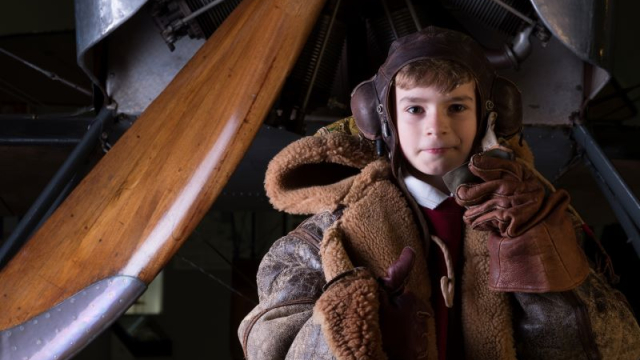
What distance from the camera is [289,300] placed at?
48.4 inches

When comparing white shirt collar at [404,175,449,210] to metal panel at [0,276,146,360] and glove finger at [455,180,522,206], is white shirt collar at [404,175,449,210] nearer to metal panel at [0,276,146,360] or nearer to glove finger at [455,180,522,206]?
glove finger at [455,180,522,206]

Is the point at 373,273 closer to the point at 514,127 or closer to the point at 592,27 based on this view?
the point at 514,127

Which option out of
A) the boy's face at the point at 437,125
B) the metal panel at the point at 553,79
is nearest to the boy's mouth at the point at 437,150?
the boy's face at the point at 437,125

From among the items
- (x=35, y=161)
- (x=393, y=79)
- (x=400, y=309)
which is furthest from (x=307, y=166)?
(x=35, y=161)

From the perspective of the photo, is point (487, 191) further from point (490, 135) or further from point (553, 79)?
Result: point (553, 79)

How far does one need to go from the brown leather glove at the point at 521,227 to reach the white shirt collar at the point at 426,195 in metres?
0.11

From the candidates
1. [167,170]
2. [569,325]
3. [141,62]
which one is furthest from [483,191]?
[141,62]

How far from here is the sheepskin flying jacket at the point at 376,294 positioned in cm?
120

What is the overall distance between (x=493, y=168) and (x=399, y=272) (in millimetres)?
167

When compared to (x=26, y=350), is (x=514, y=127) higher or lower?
higher

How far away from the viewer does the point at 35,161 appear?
10.0 feet

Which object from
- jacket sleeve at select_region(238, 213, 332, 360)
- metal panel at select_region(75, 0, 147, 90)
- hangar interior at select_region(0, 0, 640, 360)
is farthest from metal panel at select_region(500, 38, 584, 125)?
jacket sleeve at select_region(238, 213, 332, 360)

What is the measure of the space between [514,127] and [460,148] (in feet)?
0.39

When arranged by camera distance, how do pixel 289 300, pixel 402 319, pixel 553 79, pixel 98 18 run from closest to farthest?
pixel 402 319 → pixel 289 300 → pixel 98 18 → pixel 553 79
